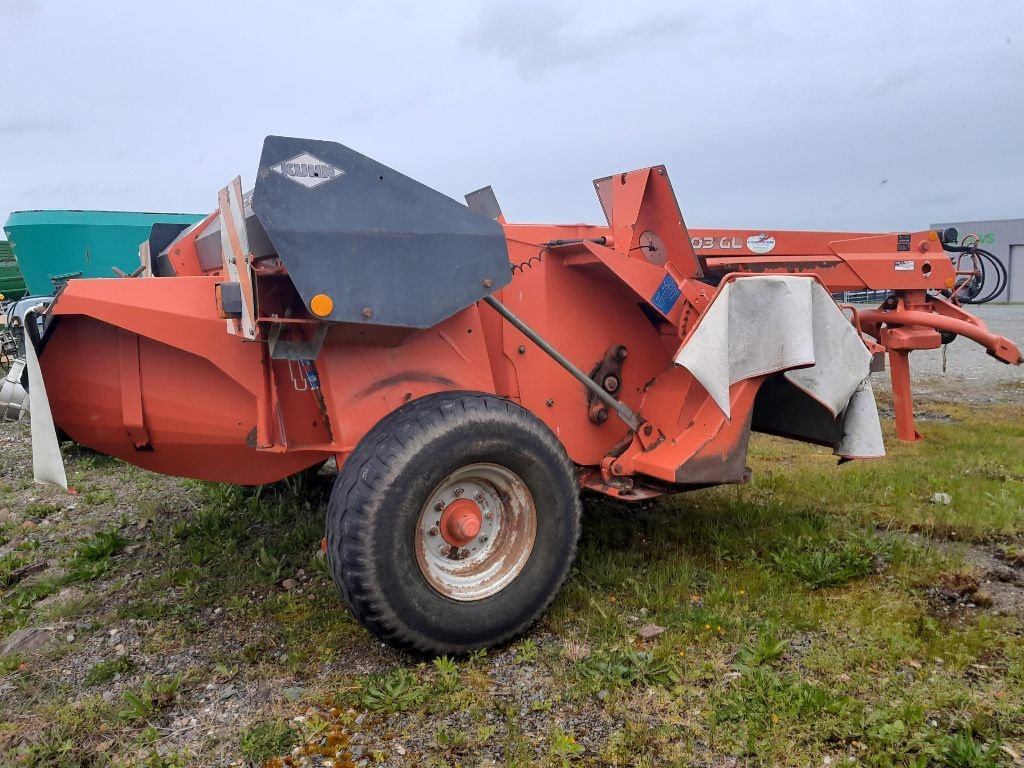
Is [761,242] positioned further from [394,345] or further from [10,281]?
[10,281]

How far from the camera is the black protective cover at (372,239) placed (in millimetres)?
2545

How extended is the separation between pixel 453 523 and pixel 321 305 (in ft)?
3.19

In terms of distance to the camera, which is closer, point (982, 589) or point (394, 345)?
point (394, 345)

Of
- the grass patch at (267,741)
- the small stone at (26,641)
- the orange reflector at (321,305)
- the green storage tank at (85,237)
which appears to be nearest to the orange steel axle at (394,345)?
the orange reflector at (321,305)

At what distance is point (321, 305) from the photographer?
257cm

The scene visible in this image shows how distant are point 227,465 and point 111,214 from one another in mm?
7847

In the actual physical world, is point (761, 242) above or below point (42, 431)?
above

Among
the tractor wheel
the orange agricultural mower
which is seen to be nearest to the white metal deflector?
the orange agricultural mower

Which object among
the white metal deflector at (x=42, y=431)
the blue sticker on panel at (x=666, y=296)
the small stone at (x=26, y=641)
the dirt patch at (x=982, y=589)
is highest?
the blue sticker on panel at (x=666, y=296)

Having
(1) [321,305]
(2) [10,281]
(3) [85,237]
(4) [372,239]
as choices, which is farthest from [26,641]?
(2) [10,281]

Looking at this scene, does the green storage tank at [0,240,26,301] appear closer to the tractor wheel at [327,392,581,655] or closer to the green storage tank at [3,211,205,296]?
the green storage tank at [3,211,205,296]

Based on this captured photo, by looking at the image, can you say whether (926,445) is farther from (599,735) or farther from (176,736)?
(176,736)

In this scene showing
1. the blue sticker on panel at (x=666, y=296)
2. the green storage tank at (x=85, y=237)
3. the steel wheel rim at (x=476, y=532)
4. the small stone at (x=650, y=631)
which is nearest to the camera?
the steel wheel rim at (x=476, y=532)

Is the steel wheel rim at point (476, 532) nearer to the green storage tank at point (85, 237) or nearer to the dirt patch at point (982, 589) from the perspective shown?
the dirt patch at point (982, 589)
